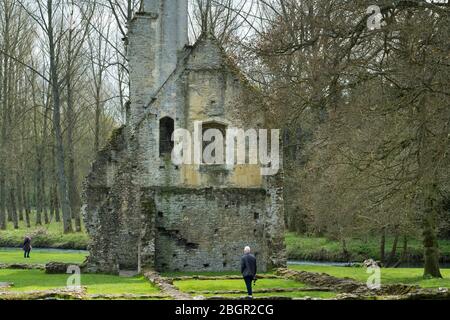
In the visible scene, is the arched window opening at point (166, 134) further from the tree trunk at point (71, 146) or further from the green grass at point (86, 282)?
the tree trunk at point (71, 146)

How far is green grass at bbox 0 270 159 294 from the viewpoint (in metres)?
22.2

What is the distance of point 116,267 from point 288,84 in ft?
45.8

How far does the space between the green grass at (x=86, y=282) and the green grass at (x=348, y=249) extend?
56.0ft

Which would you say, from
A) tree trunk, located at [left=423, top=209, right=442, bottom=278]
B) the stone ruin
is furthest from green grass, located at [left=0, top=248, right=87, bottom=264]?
tree trunk, located at [left=423, top=209, right=442, bottom=278]

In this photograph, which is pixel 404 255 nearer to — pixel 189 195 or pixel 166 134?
pixel 189 195

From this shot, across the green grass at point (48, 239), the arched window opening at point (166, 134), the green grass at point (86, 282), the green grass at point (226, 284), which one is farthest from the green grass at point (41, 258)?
the green grass at point (226, 284)

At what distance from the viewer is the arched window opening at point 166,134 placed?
3109cm

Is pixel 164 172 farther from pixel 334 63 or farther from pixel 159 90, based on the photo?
pixel 334 63

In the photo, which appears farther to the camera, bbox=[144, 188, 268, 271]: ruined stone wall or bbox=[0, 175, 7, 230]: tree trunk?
bbox=[0, 175, 7, 230]: tree trunk

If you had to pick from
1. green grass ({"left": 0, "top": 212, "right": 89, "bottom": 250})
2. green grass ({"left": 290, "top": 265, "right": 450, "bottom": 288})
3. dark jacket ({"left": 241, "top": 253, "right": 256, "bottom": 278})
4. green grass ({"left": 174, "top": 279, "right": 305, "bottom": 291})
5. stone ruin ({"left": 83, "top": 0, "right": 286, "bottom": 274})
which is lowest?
green grass ({"left": 290, "top": 265, "right": 450, "bottom": 288})

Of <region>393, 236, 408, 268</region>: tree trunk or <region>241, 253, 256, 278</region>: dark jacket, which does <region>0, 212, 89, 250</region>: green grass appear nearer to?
<region>393, 236, 408, 268</region>: tree trunk

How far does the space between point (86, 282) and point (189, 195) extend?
6.35 meters

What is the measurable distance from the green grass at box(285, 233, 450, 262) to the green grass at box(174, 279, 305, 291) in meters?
17.4
